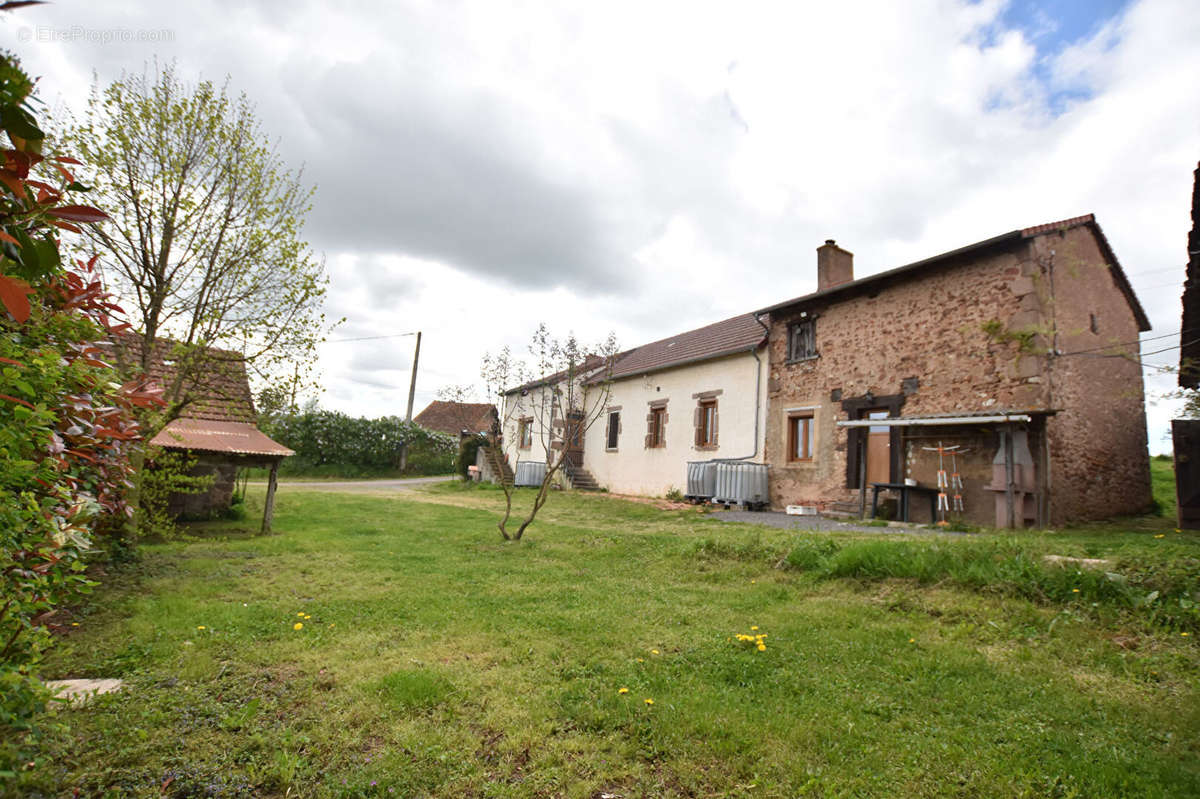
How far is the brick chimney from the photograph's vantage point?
52.1 feet

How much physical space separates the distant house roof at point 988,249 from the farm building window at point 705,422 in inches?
134

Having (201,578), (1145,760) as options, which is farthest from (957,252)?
(201,578)

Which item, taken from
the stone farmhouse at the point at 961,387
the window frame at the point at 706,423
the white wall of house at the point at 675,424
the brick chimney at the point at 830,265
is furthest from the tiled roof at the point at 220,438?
the brick chimney at the point at 830,265

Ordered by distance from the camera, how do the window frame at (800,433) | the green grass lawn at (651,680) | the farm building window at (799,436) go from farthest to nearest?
the farm building window at (799,436)
the window frame at (800,433)
the green grass lawn at (651,680)

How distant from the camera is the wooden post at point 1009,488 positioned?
990cm

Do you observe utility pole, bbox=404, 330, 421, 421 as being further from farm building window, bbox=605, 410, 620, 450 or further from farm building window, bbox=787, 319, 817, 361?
farm building window, bbox=787, 319, 817, 361

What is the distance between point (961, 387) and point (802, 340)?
13.6 feet

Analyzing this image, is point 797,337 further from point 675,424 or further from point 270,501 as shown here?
point 270,501

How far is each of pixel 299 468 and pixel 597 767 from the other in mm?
26219

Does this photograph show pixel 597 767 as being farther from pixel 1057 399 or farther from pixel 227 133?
pixel 1057 399

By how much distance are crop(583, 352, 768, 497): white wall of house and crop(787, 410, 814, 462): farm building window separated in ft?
2.75

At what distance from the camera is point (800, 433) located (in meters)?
14.6

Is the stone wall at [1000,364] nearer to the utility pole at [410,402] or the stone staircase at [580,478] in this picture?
the stone staircase at [580,478]

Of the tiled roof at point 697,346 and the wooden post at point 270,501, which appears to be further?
the tiled roof at point 697,346
